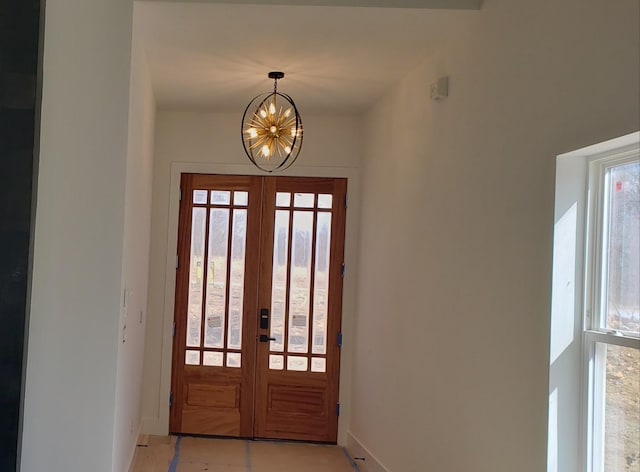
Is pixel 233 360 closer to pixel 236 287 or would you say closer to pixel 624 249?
pixel 236 287

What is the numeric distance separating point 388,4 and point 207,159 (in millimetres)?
2655

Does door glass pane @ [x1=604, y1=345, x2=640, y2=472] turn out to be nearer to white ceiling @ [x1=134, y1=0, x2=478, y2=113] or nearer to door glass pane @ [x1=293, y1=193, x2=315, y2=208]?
white ceiling @ [x1=134, y1=0, x2=478, y2=113]

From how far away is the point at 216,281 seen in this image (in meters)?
5.10

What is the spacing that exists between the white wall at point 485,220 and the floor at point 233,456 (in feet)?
1.81

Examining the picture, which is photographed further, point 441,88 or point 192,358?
point 192,358

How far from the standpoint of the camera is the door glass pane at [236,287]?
5098mm

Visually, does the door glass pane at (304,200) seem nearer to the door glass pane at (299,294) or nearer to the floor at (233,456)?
the door glass pane at (299,294)

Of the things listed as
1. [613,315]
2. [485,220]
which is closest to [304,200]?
[485,220]

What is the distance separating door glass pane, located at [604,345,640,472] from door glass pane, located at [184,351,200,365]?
369cm

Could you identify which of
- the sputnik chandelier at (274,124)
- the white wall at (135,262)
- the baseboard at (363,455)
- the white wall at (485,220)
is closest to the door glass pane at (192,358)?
the white wall at (135,262)

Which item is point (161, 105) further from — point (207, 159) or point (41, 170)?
point (41, 170)

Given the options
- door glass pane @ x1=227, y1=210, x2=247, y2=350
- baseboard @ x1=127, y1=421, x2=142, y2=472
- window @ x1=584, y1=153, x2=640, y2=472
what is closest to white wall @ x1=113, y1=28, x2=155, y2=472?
baseboard @ x1=127, y1=421, x2=142, y2=472

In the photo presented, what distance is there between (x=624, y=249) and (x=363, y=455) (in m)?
3.14

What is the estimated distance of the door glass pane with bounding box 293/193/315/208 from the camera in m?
5.14
